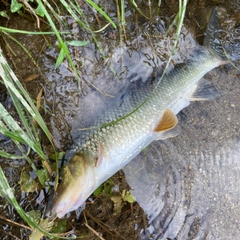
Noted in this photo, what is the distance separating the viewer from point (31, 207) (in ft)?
7.31

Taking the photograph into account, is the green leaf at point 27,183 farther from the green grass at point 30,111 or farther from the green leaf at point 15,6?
the green leaf at point 15,6

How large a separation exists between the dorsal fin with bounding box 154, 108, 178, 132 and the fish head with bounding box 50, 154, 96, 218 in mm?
591

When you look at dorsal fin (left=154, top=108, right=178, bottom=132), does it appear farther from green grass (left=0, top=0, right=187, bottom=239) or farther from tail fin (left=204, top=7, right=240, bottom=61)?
tail fin (left=204, top=7, right=240, bottom=61)

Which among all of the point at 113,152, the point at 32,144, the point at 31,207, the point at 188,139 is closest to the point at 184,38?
the point at 188,139

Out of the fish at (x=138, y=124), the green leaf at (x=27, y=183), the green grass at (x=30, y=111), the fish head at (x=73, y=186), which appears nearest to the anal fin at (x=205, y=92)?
the fish at (x=138, y=124)

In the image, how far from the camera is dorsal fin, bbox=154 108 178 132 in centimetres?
226

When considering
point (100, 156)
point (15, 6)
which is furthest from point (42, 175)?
point (15, 6)

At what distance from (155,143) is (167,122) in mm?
339

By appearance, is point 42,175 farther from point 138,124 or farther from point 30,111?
point 138,124

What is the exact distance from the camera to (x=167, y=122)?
2.27m

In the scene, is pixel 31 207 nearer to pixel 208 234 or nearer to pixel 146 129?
pixel 146 129

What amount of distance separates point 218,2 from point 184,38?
46cm

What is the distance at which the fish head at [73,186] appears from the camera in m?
1.99

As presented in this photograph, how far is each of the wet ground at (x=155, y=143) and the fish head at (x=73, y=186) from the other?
0.26 metres
